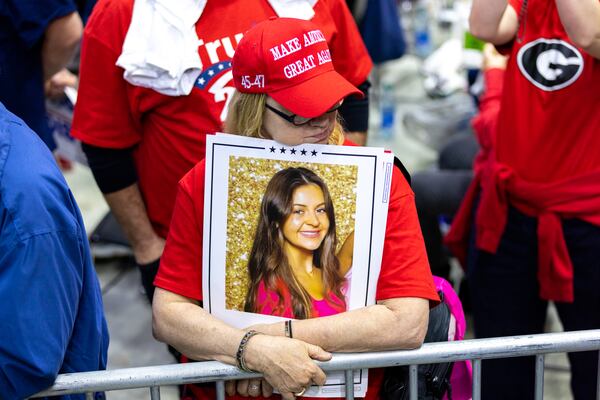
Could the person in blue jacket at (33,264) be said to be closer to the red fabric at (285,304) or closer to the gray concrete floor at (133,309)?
the red fabric at (285,304)

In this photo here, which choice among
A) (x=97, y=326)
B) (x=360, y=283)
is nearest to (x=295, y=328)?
(x=360, y=283)

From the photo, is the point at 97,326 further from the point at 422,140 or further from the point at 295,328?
the point at 422,140

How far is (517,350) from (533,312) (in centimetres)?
101

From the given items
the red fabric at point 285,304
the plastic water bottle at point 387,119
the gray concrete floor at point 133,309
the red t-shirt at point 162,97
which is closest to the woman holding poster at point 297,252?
the red fabric at point 285,304

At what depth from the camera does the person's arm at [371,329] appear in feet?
5.87

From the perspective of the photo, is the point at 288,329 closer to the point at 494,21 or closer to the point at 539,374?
the point at 539,374

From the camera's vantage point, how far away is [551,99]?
97.0 inches

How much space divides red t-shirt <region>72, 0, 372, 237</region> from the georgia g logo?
1.75ft

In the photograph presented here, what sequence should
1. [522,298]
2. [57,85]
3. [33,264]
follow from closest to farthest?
[33,264] < [522,298] < [57,85]

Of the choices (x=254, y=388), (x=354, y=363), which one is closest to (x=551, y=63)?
(x=354, y=363)

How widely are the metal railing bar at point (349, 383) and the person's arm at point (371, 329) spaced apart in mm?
56

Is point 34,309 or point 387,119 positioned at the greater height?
point 387,119

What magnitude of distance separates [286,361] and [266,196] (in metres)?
0.35

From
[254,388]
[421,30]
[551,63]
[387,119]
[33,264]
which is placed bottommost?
[254,388]
